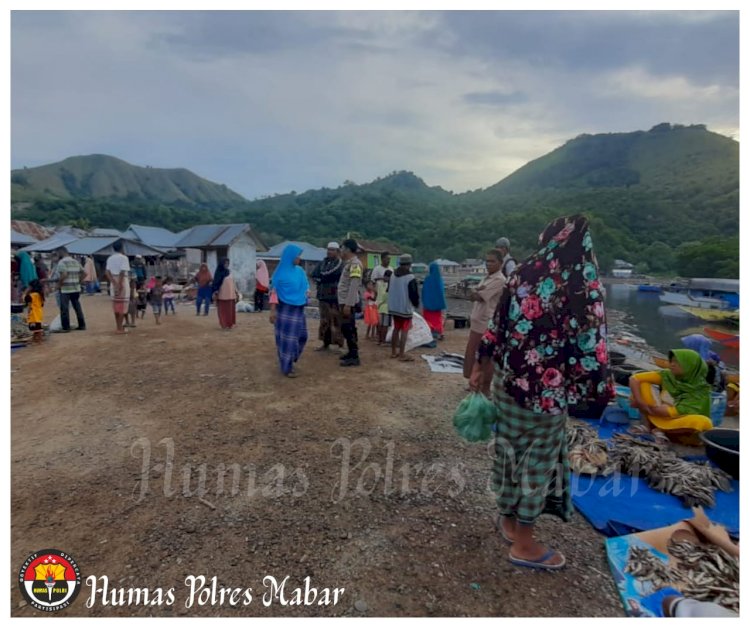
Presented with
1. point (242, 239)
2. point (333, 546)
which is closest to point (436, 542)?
point (333, 546)

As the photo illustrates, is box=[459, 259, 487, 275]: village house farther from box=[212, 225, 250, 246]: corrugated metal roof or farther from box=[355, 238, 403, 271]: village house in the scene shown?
box=[212, 225, 250, 246]: corrugated metal roof

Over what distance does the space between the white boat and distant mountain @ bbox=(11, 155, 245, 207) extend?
12673 centimetres

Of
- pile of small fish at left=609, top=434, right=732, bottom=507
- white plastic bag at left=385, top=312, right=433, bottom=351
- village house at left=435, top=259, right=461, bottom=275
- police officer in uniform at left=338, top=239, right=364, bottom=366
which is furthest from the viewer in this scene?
village house at left=435, top=259, right=461, bottom=275

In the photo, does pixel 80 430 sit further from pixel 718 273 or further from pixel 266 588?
pixel 718 273

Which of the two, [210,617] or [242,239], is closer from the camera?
[210,617]

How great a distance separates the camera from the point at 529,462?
2.16 m

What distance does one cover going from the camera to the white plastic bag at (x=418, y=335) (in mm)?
7480

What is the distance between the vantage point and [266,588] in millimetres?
2086

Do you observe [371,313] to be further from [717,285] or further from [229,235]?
[717,285]

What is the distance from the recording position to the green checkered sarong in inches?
84.0

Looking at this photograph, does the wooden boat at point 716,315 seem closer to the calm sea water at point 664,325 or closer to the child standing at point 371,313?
the calm sea water at point 664,325

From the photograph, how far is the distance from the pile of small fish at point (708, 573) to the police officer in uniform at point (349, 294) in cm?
435

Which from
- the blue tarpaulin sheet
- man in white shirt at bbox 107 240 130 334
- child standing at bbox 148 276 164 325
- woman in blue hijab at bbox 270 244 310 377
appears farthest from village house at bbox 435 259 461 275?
the blue tarpaulin sheet

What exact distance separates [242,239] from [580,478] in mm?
Answer: 18615
